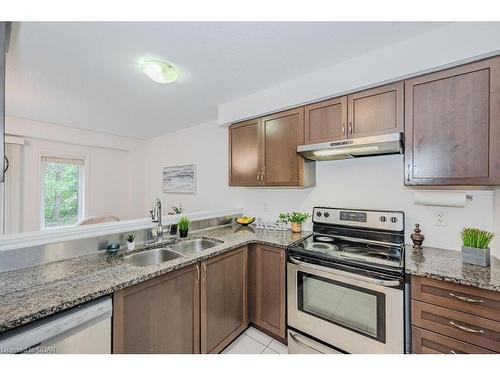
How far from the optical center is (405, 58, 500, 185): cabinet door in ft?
4.18

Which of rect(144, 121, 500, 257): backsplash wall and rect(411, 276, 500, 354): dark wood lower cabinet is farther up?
rect(144, 121, 500, 257): backsplash wall

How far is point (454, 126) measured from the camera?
4.51ft

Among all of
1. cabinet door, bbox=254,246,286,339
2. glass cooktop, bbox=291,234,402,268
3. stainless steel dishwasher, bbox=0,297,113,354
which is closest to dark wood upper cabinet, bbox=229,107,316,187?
glass cooktop, bbox=291,234,402,268

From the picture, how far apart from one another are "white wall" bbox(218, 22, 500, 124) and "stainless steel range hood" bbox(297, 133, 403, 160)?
1.34ft

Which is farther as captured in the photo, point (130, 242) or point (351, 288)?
point (130, 242)

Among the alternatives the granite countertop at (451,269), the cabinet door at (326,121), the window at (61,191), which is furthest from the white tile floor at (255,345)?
the window at (61,191)

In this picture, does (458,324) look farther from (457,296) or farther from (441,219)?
(441,219)

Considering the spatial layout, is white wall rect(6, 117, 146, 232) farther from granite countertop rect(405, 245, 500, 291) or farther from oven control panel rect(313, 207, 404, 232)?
granite countertop rect(405, 245, 500, 291)

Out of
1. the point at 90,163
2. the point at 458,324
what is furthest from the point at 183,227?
the point at 90,163

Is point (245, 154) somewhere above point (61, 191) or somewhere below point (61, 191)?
above

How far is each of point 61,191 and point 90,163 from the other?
623mm

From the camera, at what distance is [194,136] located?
3.48 m

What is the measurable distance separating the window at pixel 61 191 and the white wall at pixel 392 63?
3.47 metres
